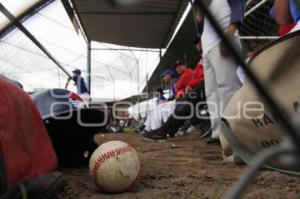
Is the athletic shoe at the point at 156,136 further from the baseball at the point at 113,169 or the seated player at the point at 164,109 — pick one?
the baseball at the point at 113,169

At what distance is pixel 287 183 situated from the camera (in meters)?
1.75

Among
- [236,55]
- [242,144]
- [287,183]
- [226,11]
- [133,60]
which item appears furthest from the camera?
[133,60]

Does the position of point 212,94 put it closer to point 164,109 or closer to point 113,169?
point 113,169

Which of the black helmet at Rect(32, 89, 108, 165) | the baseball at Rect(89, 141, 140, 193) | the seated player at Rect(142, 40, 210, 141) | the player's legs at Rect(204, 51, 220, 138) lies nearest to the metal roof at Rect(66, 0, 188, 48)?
the seated player at Rect(142, 40, 210, 141)

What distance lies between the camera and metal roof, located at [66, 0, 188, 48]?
30.3 feet

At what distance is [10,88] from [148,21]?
355 inches

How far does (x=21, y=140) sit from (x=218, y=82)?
221 cm

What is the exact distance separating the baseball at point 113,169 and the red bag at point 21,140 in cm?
18

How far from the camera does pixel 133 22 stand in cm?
1048

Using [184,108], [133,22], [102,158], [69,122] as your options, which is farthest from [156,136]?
[133,22]

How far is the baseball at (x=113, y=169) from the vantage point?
1690 millimetres

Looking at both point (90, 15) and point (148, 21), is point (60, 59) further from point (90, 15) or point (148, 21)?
point (148, 21)

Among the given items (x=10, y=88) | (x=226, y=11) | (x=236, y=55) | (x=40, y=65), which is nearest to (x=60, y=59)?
(x=40, y=65)

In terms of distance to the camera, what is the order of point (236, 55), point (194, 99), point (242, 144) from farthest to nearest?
point (194, 99) < point (242, 144) < point (236, 55)
